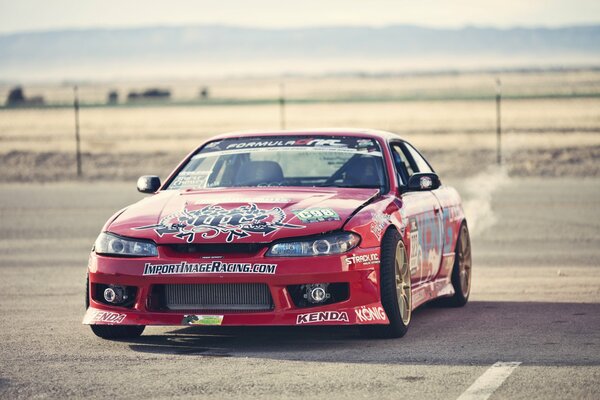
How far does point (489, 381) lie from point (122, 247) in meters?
2.59

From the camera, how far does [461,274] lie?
34.9 feet

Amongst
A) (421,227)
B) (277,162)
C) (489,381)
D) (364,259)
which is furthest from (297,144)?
(489,381)

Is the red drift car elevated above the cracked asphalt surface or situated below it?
above

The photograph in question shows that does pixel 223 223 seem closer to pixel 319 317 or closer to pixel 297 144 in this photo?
pixel 319 317

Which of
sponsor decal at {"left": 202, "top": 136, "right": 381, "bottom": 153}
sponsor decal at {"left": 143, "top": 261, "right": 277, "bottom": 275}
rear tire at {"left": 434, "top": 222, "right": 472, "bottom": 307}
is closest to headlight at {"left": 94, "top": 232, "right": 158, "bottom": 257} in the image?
sponsor decal at {"left": 143, "top": 261, "right": 277, "bottom": 275}

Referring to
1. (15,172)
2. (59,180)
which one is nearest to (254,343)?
(59,180)

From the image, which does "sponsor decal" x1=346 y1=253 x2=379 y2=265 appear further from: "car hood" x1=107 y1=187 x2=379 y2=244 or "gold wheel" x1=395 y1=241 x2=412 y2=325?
"gold wheel" x1=395 y1=241 x2=412 y2=325

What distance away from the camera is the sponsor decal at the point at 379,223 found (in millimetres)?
8486

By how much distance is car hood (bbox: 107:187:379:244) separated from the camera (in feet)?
27.0

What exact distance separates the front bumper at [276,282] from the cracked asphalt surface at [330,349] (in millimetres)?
202

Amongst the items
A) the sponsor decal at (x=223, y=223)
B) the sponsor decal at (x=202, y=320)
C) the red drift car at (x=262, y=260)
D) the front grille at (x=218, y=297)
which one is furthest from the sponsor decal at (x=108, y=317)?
the sponsor decal at (x=223, y=223)

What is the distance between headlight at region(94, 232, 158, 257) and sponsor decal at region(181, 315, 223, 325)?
1.46ft

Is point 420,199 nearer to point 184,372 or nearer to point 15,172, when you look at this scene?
point 184,372

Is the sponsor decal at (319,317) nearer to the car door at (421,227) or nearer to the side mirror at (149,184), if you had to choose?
the car door at (421,227)
